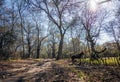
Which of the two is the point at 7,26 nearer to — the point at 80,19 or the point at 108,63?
the point at 80,19

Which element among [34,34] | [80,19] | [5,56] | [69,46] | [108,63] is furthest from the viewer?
[69,46]

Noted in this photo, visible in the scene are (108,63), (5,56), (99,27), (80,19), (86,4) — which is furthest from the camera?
(99,27)

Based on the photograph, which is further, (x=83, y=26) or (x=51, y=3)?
(x=83, y=26)

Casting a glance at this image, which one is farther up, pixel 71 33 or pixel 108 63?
pixel 71 33

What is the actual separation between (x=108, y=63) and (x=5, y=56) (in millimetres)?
16059

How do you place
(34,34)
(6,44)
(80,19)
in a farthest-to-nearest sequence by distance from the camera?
1. (34,34)
2. (80,19)
3. (6,44)

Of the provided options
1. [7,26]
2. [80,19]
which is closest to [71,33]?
[80,19]

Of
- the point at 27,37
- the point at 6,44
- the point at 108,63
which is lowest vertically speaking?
the point at 108,63

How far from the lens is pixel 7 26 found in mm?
44406

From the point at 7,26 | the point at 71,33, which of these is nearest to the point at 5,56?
the point at 7,26

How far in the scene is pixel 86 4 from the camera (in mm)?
14000

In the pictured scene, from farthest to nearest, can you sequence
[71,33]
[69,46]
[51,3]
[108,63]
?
[69,46] → [71,33] → [51,3] → [108,63]

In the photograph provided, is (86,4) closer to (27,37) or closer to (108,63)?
(108,63)

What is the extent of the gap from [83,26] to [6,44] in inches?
811
